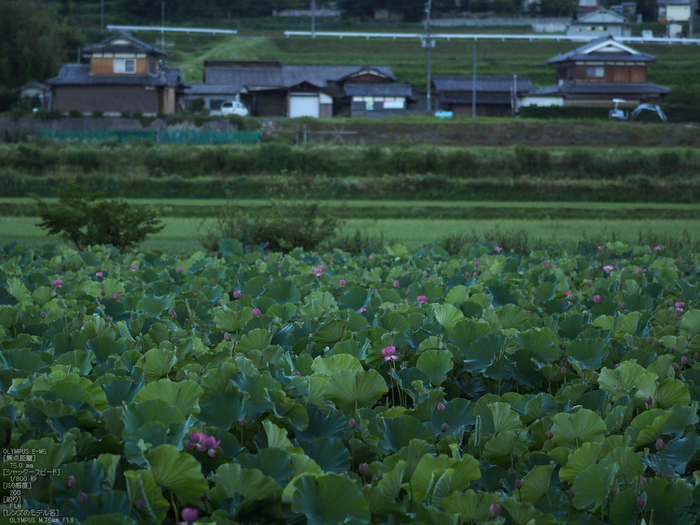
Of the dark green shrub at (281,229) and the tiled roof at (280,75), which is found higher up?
the tiled roof at (280,75)

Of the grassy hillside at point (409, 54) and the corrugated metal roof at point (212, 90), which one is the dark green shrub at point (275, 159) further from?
the grassy hillside at point (409, 54)

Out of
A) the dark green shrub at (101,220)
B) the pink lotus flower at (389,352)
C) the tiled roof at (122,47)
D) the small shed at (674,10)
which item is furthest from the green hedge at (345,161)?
the small shed at (674,10)

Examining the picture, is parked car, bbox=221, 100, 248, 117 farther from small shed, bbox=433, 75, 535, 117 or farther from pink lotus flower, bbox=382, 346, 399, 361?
pink lotus flower, bbox=382, 346, 399, 361

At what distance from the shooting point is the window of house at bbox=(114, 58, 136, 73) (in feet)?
148

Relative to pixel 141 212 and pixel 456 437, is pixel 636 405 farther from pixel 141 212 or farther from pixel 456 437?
pixel 141 212

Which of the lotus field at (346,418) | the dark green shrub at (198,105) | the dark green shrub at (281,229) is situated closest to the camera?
the lotus field at (346,418)

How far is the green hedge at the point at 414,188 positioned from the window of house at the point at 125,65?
18.1 m

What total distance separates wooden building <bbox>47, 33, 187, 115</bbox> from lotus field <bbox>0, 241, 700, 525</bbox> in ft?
141

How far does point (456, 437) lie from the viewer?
94.7 inches

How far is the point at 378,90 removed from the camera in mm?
49750

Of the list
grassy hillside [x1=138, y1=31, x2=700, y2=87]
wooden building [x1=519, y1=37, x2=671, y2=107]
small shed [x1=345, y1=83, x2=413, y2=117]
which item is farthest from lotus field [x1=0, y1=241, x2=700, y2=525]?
grassy hillside [x1=138, y1=31, x2=700, y2=87]

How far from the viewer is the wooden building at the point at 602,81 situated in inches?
1919

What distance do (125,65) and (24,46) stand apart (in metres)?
13.6

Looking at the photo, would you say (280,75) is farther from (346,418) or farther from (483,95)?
(346,418)
